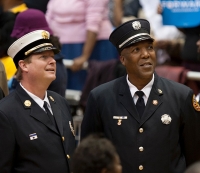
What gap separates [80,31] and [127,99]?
9.22 feet

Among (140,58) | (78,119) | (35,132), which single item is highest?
(140,58)

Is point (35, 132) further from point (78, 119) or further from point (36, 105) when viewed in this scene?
point (78, 119)

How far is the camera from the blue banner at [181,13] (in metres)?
7.57

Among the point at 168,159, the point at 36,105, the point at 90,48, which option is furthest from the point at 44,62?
the point at 90,48

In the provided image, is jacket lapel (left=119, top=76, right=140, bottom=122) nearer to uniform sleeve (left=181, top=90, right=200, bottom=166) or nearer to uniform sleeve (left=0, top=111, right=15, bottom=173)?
uniform sleeve (left=181, top=90, right=200, bottom=166)

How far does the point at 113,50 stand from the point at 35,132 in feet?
10.6

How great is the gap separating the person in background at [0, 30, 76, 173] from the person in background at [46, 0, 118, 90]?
2509 mm

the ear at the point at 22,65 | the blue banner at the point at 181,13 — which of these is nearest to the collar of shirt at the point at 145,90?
the ear at the point at 22,65

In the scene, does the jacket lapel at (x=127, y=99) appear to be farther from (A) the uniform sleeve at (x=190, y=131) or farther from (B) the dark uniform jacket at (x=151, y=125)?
(A) the uniform sleeve at (x=190, y=131)

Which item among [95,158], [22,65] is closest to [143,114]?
[22,65]

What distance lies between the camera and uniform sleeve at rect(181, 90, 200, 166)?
17.8 feet

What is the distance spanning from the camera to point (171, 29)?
8.20 m

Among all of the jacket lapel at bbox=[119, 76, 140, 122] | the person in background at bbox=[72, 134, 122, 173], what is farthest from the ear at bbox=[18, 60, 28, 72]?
the person in background at bbox=[72, 134, 122, 173]

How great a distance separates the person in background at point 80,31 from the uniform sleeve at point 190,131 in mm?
2729
